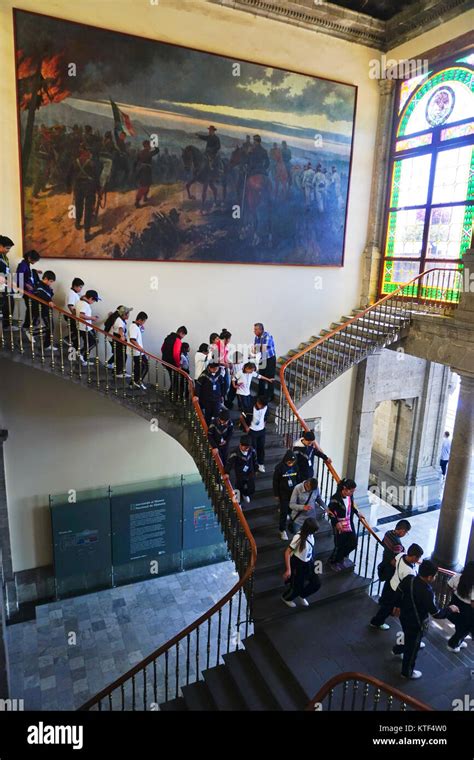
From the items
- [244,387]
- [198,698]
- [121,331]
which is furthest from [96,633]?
[121,331]

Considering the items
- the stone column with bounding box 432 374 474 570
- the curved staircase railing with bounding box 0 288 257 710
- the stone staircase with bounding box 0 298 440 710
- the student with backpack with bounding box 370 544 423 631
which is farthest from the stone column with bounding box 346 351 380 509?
the student with backpack with bounding box 370 544 423 631

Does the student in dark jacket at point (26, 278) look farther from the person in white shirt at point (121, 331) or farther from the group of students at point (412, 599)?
the group of students at point (412, 599)

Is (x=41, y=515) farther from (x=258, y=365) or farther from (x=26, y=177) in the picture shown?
(x=26, y=177)

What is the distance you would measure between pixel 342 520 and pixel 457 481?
4.70m

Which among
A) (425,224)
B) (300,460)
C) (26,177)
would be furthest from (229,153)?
(300,460)

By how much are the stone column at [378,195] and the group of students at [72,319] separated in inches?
262

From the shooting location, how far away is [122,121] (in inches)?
357

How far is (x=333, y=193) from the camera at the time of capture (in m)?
11.7

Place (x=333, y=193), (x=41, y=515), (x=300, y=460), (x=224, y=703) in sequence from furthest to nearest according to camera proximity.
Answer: (x=333, y=193)
(x=41, y=515)
(x=300, y=460)
(x=224, y=703)

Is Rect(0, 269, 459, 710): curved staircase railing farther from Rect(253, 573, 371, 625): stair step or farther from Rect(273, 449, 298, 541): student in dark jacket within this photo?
Rect(273, 449, 298, 541): student in dark jacket

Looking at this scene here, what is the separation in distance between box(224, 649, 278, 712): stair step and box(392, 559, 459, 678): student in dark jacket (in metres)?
1.48

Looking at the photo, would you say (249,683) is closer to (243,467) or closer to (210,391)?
(243,467)
